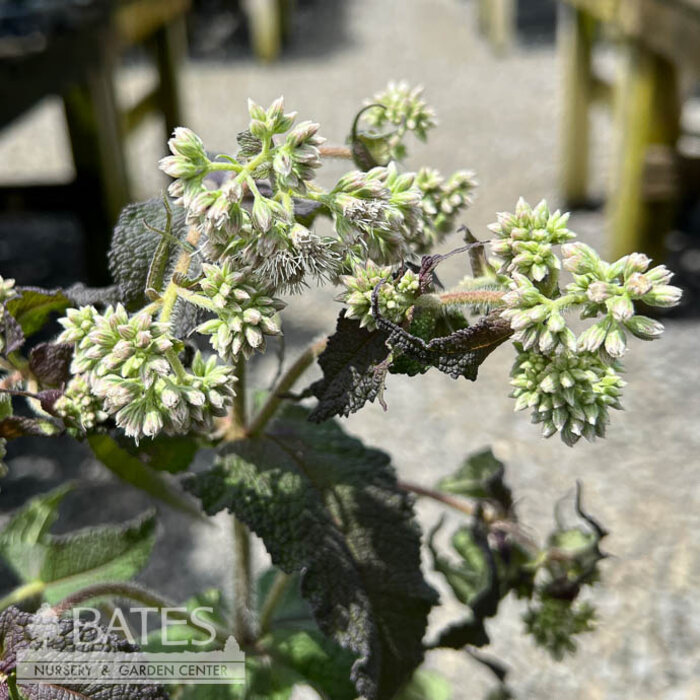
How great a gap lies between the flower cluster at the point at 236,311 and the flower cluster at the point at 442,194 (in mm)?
150

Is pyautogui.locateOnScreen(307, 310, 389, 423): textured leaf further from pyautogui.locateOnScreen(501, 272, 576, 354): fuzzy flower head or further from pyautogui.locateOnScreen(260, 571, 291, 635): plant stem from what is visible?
pyautogui.locateOnScreen(260, 571, 291, 635): plant stem

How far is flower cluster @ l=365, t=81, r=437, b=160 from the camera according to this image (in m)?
0.51

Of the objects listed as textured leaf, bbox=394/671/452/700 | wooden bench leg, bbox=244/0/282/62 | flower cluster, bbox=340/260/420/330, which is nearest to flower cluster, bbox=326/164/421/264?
flower cluster, bbox=340/260/420/330

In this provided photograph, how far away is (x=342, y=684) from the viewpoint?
58cm

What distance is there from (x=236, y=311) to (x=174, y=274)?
0.06 m

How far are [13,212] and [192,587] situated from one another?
1.12 m

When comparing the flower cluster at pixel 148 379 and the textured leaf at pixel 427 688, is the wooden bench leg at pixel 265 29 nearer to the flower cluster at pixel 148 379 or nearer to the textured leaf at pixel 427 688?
the textured leaf at pixel 427 688

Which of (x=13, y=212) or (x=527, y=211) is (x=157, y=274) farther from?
(x=13, y=212)

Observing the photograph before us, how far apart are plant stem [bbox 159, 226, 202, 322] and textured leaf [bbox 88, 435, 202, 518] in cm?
13

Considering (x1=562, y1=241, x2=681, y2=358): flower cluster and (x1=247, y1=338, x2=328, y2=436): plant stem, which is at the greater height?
(x1=562, y1=241, x2=681, y2=358): flower cluster

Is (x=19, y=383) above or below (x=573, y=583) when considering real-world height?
above

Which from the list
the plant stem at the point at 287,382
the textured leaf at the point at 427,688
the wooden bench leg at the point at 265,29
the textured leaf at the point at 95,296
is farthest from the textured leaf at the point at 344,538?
the wooden bench leg at the point at 265,29

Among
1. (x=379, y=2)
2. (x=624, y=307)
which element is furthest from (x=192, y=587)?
(x=379, y=2)

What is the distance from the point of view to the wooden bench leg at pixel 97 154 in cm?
201
